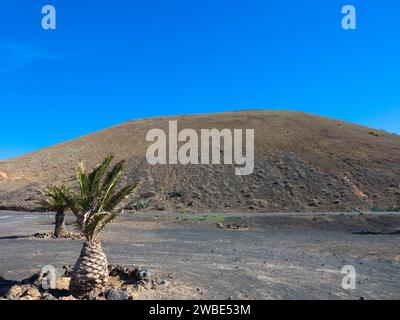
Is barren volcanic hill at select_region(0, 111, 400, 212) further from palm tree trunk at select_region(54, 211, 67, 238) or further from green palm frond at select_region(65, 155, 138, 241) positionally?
green palm frond at select_region(65, 155, 138, 241)

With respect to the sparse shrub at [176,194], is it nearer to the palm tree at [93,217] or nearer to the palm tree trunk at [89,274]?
the palm tree at [93,217]

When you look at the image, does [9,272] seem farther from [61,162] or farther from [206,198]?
[61,162]

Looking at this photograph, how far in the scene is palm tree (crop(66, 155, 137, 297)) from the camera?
389 inches

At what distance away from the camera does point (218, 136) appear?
221 feet

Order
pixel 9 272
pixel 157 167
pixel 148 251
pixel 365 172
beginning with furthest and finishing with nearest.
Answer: pixel 157 167 → pixel 365 172 → pixel 148 251 → pixel 9 272

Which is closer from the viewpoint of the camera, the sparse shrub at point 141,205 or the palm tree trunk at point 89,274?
the palm tree trunk at point 89,274

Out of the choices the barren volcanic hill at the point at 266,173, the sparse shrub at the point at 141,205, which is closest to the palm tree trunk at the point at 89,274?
the barren volcanic hill at the point at 266,173

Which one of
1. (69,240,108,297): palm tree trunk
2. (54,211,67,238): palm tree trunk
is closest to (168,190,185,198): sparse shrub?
(54,211,67,238): palm tree trunk

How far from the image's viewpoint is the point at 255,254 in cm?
1675

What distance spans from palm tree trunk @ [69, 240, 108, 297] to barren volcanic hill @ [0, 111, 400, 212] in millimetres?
21876

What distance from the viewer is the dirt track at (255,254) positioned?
10.9m

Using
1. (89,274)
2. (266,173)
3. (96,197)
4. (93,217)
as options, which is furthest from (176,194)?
(89,274)

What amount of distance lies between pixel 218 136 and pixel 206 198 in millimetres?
22296

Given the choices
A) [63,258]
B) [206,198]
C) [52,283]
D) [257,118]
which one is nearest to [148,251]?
[63,258]
